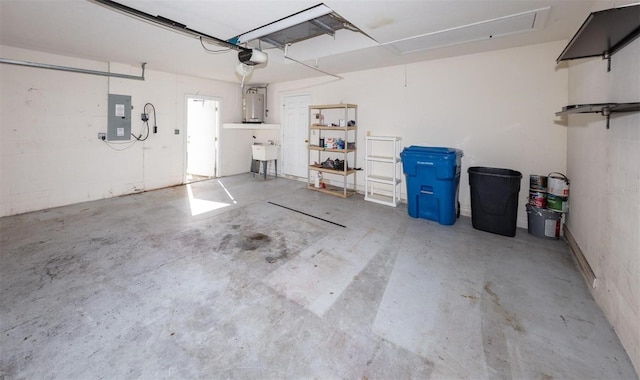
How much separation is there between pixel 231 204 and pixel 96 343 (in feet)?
10.3

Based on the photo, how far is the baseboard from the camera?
7.39 ft

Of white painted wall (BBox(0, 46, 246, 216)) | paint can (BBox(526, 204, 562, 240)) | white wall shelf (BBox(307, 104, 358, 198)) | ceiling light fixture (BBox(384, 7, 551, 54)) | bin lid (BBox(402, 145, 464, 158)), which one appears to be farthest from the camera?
white wall shelf (BBox(307, 104, 358, 198))

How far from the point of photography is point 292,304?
6.89 ft

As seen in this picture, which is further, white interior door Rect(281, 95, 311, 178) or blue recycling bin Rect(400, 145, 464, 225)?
white interior door Rect(281, 95, 311, 178)

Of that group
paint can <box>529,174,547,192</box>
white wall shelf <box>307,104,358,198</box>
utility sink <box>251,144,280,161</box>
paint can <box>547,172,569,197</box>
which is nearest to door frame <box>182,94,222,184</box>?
utility sink <box>251,144,280,161</box>

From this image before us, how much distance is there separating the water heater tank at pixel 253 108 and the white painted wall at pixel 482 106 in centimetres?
285

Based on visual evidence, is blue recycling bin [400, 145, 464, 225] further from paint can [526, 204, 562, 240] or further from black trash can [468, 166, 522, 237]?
paint can [526, 204, 562, 240]

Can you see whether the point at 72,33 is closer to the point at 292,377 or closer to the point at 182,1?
the point at 182,1

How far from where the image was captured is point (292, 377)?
4.83ft

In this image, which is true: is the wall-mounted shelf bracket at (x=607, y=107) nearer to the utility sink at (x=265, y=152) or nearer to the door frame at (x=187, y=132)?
the utility sink at (x=265, y=152)

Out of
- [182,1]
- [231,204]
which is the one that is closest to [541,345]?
[182,1]

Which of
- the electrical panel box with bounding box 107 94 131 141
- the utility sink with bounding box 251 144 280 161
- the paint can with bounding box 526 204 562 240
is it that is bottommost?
the paint can with bounding box 526 204 562 240

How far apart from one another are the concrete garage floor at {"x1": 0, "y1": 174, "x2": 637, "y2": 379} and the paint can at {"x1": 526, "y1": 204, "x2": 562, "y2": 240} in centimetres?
13

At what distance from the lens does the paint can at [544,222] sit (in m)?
3.31
